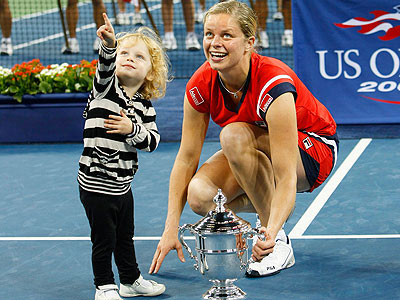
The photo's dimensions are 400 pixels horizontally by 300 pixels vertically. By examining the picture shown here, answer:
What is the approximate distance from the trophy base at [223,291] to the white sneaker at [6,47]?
24.1 ft

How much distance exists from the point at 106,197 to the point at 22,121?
3.17m

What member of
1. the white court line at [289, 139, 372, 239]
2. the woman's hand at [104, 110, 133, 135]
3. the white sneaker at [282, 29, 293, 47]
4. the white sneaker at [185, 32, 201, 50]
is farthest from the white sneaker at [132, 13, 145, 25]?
the woman's hand at [104, 110, 133, 135]

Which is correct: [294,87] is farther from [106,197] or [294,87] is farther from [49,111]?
[49,111]

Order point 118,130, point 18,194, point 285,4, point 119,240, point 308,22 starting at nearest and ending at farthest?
point 118,130, point 119,240, point 18,194, point 308,22, point 285,4

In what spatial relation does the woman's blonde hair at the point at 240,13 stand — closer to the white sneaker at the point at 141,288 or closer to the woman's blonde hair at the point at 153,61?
the woman's blonde hair at the point at 153,61

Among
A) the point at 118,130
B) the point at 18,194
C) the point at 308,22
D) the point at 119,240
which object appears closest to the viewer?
the point at 118,130

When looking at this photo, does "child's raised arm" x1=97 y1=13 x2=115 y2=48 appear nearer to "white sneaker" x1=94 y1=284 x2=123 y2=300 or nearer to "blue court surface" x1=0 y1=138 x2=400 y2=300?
"white sneaker" x1=94 y1=284 x2=123 y2=300

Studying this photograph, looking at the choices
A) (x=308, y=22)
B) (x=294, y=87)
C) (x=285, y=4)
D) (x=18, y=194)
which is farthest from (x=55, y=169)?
(x=285, y=4)

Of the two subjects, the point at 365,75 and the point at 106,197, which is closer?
the point at 106,197

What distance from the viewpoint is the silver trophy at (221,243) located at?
2930 millimetres

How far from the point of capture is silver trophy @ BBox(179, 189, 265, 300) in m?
2.93

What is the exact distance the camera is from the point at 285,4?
368 inches

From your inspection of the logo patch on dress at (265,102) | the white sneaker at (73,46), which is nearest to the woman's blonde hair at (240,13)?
the logo patch on dress at (265,102)

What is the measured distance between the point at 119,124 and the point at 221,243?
25.0 inches
